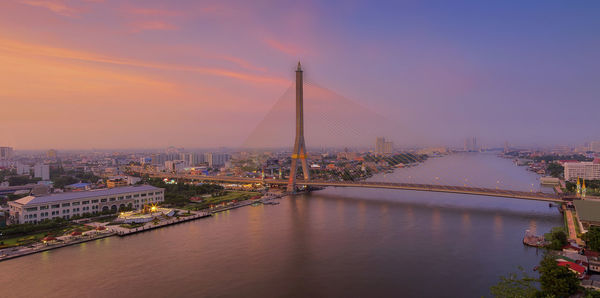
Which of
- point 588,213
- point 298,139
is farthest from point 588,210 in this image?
point 298,139

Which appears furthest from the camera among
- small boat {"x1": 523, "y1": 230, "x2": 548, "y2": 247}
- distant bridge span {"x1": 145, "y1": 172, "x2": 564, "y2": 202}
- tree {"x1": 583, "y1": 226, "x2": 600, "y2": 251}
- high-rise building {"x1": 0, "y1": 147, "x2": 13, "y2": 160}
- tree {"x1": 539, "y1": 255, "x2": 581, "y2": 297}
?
high-rise building {"x1": 0, "y1": 147, "x2": 13, "y2": 160}

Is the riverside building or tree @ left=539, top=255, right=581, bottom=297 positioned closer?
tree @ left=539, top=255, right=581, bottom=297

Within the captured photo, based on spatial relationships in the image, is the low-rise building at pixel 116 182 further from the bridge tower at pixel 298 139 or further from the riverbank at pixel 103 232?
the bridge tower at pixel 298 139

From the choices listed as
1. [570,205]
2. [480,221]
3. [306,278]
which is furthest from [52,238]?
[570,205]

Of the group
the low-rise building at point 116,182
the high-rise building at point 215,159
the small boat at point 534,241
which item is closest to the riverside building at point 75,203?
the low-rise building at point 116,182

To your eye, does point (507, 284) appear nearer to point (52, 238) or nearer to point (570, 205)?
point (570, 205)

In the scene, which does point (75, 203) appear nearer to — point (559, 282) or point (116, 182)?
point (116, 182)

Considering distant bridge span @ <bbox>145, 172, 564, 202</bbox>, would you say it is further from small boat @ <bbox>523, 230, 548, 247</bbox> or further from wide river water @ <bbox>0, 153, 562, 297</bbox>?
small boat @ <bbox>523, 230, 548, 247</bbox>

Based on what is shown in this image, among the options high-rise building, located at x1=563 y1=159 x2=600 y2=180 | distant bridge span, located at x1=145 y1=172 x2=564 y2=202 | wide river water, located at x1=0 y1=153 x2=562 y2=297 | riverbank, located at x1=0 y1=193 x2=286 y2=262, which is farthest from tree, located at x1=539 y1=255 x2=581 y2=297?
high-rise building, located at x1=563 y1=159 x2=600 y2=180
